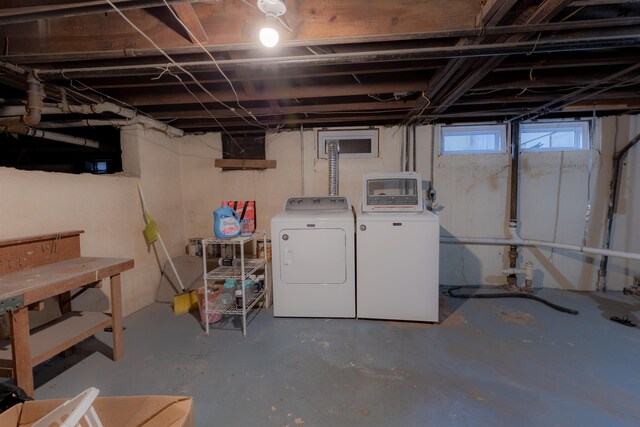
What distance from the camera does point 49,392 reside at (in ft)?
5.61

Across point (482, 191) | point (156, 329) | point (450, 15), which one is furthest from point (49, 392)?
point (482, 191)

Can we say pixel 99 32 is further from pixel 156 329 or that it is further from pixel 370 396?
pixel 370 396

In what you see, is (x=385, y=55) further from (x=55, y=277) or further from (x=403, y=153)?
(x=55, y=277)

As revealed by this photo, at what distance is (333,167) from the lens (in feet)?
10.7

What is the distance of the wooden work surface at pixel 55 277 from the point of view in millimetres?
1394

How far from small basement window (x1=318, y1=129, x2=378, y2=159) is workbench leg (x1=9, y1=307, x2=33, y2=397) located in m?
2.96

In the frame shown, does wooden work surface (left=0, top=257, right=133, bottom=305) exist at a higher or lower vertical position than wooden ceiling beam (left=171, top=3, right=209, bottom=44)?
lower

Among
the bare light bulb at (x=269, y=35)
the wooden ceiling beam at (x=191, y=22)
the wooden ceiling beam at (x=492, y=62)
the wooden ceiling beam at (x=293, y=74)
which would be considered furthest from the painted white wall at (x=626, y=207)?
the wooden ceiling beam at (x=191, y=22)

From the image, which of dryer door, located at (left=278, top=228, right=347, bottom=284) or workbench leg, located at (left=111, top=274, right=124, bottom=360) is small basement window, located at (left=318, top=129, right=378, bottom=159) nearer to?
dryer door, located at (left=278, top=228, right=347, bottom=284)

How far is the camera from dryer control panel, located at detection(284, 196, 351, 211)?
2.99 meters

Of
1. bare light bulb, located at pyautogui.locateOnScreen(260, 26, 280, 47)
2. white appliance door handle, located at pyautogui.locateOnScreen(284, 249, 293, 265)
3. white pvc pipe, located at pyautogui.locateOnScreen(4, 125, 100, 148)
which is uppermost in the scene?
bare light bulb, located at pyautogui.locateOnScreen(260, 26, 280, 47)

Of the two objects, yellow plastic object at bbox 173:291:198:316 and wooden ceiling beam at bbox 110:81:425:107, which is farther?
yellow plastic object at bbox 173:291:198:316

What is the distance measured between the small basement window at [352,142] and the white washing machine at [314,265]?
1.20 metres

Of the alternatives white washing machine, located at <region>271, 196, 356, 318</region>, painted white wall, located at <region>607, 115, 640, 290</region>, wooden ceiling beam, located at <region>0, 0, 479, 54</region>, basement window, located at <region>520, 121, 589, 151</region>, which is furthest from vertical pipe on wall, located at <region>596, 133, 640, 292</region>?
wooden ceiling beam, located at <region>0, 0, 479, 54</region>
